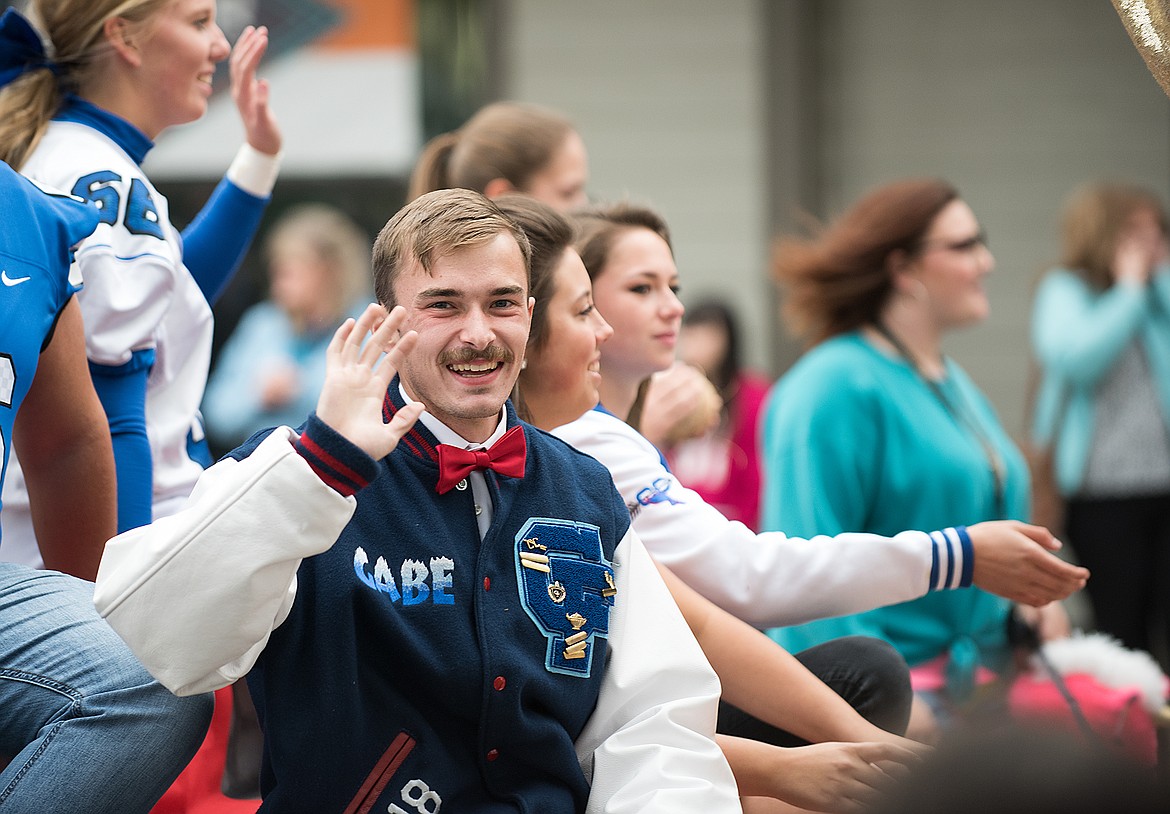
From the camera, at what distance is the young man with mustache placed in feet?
5.69

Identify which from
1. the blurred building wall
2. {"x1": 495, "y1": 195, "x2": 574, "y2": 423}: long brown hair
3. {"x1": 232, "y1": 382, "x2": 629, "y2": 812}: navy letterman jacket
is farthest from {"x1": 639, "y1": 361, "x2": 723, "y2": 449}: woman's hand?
the blurred building wall

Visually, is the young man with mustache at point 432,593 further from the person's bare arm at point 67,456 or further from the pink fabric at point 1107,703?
the pink fabric at point 1107,703

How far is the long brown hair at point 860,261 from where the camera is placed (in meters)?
4.19

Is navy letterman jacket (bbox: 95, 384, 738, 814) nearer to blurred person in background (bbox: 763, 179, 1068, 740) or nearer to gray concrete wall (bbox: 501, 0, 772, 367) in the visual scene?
blurred person in background (bbox: 763, 179, 1068, 740)

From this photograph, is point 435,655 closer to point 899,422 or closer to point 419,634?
point 419,634

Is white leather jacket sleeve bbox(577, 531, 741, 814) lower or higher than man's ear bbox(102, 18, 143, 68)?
lower

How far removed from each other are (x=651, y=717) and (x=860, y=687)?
1.90 feet

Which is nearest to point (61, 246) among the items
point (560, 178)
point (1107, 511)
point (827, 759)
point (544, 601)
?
point (544, 601)

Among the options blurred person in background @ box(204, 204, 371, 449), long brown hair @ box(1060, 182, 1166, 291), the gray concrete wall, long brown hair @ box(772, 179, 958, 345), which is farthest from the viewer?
the gray concrete wall

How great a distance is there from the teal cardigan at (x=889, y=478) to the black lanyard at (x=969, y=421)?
0.02 metres

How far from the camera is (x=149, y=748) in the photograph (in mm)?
1916

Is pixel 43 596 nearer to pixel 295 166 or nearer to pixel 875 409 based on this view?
pixel 875 409

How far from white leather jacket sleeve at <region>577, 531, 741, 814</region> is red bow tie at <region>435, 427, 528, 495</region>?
24 centimetres

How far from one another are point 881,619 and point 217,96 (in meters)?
4.87
